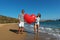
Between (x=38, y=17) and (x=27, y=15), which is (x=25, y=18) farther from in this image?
(x=38, y=17)

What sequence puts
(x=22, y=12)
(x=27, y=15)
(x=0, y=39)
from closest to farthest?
(x=0, y=39), (x=22, y=12), (x=27, y=15)

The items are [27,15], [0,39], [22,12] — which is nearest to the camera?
[0,39]

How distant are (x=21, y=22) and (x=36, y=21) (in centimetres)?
144

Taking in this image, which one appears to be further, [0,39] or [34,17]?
[34,17]

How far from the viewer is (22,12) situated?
1088 cm

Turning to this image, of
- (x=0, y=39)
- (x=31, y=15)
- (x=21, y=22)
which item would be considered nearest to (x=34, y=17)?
(x=31, y=15)

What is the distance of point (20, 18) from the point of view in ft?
36.1

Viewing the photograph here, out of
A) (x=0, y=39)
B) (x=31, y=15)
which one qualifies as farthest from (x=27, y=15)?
(x=0, y=39)

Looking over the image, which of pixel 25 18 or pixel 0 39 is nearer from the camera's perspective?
pixel 0 39

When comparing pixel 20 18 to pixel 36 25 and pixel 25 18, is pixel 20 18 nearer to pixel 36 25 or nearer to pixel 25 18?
pixel 25 18

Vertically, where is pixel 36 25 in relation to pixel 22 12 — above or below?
below

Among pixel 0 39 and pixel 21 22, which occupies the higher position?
pixel 21 22

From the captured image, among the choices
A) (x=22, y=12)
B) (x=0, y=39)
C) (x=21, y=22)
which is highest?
(x=22, y=12)

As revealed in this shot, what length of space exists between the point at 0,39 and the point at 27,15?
403 centimetres
